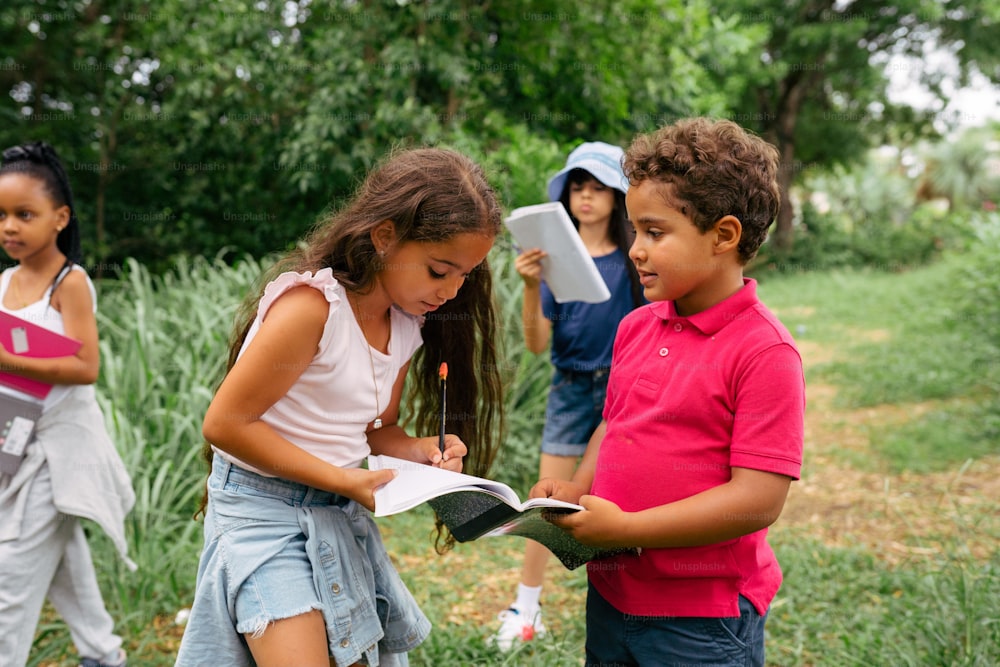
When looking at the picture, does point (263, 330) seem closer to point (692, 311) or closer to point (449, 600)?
point (692, 311)

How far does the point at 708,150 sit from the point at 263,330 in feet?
2.77

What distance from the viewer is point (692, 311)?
1.56 metres

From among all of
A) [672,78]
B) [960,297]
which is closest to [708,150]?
[672,78]

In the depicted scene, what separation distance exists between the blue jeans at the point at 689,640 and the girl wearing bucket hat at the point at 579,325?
1263 mm

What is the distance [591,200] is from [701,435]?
149 cm

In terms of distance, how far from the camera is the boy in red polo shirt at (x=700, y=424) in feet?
4.57

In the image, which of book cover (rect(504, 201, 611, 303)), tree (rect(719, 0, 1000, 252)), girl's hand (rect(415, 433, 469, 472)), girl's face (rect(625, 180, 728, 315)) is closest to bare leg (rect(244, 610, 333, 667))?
girl's hand (rect(415, 433, 469, 472))

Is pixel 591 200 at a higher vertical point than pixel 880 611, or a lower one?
higher

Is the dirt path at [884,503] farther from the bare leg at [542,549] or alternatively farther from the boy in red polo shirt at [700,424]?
the boy in red polo shirt at [700,424]

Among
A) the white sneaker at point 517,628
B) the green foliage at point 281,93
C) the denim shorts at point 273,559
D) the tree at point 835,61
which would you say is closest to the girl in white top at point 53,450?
the denim shorts at point 273,559

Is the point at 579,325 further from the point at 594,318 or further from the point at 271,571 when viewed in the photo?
the point at 271,571

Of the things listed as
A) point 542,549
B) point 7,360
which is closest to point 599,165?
point 542,549

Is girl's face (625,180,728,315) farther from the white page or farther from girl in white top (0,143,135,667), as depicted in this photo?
girl in white top (0,143,135,667)

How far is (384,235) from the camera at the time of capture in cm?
162
